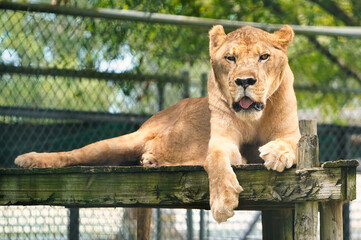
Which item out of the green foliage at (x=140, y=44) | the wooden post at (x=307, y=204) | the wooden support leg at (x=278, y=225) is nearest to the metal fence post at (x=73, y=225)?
the green foliage at (x=140, y=44)

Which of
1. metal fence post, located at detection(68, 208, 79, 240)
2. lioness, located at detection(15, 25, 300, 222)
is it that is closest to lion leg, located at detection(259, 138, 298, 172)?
lioness, located at detection(15, 25, 300, 222)

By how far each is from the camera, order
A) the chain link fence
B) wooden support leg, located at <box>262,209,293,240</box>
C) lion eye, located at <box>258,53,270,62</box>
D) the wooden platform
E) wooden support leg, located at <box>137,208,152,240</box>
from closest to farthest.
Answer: the wooden platform, lion eye, located at <box>258,53,270,62</box>, wooden support leg, located at <box>262,209,293,240</box>, wooden support leg, located at <box>137,208,152,240</box>, the chain link fence

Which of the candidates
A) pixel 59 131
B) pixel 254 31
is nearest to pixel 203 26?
pixel 59 131

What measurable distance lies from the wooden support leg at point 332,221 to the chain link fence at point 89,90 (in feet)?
8.98

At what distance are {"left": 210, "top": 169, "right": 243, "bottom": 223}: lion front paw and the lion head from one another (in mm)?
515

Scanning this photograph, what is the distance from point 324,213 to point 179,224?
349 cm

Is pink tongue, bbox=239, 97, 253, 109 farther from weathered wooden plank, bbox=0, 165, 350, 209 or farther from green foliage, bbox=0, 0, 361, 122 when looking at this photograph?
green foliage, bbox=0, 0, 361, 122

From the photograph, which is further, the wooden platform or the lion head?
the lion head

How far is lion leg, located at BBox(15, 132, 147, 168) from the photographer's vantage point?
4199mm

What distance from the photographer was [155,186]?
3352 millimetres

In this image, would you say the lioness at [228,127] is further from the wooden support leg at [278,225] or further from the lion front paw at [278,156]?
the wooden support leg at [278,225]

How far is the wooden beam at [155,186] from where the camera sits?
9.98 ft

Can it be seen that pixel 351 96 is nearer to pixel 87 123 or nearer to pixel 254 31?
pixel 87 123

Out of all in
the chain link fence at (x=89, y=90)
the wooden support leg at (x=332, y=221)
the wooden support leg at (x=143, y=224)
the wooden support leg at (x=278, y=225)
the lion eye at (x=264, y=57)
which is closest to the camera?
the wooden support leg at (x=332, y=221)
